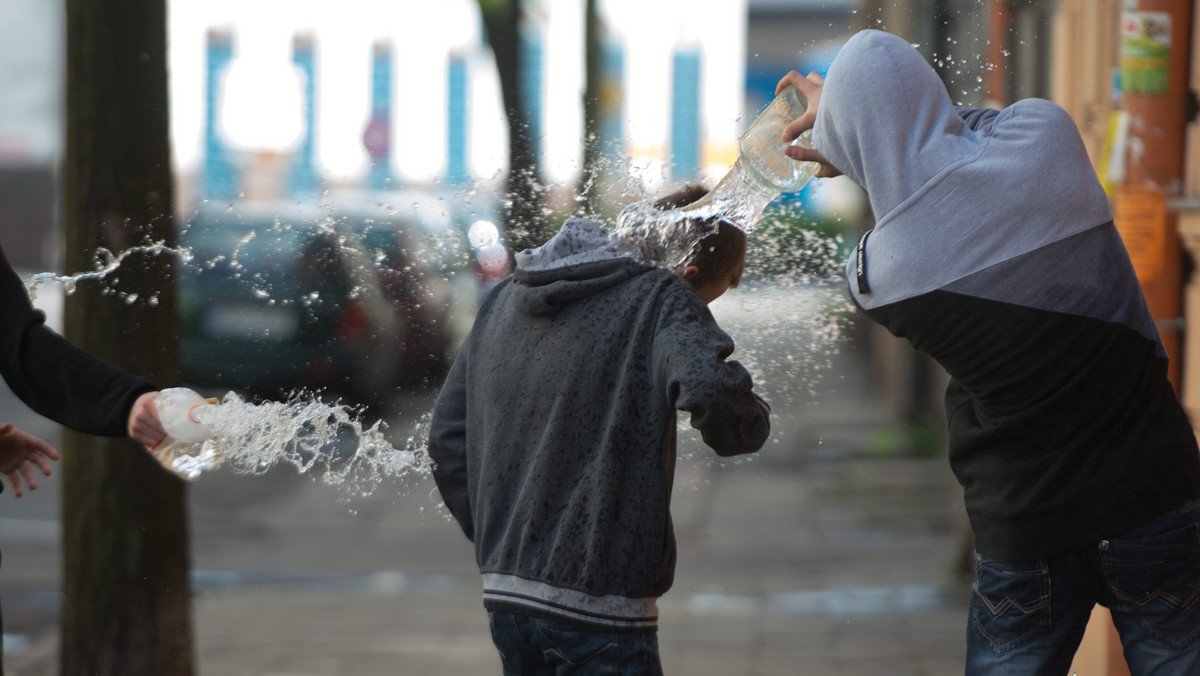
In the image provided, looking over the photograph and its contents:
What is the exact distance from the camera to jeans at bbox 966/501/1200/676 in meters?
1.82

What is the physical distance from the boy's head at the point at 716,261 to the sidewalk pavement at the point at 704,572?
7.34ft

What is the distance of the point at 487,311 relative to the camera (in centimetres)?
217

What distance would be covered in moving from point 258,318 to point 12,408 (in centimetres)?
419

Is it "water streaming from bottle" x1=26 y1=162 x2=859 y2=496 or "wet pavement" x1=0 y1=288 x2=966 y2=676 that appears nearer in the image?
"water streaming from bottle" x1=26 y1=162 x2=859 y2=496

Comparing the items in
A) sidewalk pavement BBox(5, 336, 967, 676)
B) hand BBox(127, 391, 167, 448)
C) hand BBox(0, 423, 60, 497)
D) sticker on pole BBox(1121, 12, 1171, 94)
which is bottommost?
sidewalk pavement BBox(5, 336, 967, 676)

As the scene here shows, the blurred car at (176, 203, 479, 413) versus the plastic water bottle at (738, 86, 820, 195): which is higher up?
the plastic water bottle at (738, 86, 820, 195)

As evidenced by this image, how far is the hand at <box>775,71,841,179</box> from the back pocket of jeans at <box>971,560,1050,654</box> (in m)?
0.78

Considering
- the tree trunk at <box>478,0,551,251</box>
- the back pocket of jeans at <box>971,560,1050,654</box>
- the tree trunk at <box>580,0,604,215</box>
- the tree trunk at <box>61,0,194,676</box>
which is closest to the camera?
the back pocket of jeans at <box>971,560,1050,654</box>

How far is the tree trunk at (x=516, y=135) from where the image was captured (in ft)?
15.7

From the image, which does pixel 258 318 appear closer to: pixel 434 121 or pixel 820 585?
pixel 434 121

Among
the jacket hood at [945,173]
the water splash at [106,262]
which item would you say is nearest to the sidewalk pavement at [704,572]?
the water splash at [106,262]

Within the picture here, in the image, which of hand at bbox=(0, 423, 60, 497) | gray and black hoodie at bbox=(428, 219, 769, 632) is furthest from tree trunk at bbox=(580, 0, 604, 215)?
hand at bbox=(0, 423, 60, 497)

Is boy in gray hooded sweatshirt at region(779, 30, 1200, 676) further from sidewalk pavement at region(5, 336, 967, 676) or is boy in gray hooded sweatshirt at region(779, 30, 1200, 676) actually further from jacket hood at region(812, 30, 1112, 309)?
sidewalk pavement at region(5, 336, 967, 676)

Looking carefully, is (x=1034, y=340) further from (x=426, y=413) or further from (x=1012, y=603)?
(x=426, y=413)
